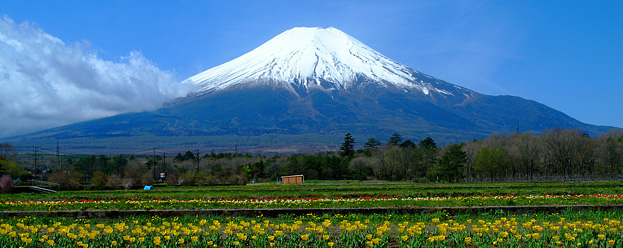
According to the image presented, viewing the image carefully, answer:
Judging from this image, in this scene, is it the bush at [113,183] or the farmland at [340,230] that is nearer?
the farmland at [340,230]

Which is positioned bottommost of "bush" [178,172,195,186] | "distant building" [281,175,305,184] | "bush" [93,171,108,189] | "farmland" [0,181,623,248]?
"distant building" [281,175,305,184]

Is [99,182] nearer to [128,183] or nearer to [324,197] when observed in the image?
[128,183]

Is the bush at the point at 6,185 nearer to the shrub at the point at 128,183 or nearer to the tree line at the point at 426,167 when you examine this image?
the tree line at the point at 426,167

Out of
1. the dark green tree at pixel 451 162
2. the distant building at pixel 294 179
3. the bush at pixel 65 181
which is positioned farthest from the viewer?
the distant building at pixel 294 179

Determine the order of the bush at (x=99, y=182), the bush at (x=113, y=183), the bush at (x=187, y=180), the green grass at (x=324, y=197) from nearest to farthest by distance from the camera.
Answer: the green grass at (x=324, y=197) < the bush at (x=99, y=182) < the bush at (x=113, y=183) < the bush at (x=187, y=180)

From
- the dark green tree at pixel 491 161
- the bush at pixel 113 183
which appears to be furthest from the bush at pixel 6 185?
the dark green tree at pixel 491 161

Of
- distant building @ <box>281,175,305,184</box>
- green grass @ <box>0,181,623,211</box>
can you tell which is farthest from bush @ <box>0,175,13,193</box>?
distant building @ <box>281,175,305,184</box>

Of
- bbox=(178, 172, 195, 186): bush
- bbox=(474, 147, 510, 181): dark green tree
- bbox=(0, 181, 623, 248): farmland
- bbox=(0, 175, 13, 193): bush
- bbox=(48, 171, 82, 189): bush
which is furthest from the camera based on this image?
bbox=(474, 147, 510, 181): dark green tree

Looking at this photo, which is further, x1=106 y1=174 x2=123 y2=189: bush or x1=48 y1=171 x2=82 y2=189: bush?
x1=106 y1=174 x2=123 y2=189: bush

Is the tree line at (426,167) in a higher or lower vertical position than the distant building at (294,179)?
higher

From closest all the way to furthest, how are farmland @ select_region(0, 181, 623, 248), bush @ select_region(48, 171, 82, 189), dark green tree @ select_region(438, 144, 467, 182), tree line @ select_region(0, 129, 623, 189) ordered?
farmland @ select_region(0, 181, 623, 248)
bush @ select_region(48, 171, 82, 189)
tree line @ select_region(0, 129, 623, 189)
dark green tree @ select_region(438, 144, 467, 182)

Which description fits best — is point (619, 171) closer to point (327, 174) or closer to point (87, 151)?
point (327, 174)

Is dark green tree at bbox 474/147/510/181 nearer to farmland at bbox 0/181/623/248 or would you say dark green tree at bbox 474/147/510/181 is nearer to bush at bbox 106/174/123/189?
bush at bbox 106/174/123/189
